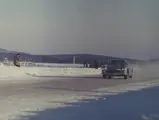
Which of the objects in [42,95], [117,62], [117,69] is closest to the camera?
[42,95]

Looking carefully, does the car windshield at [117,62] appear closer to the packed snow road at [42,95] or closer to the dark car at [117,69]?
the dark car at [117,69]

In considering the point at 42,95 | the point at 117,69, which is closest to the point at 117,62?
the point at 117,69

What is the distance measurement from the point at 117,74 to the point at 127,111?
2828 cm

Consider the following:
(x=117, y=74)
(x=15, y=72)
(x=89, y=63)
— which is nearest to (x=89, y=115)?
(x=117, y=74)

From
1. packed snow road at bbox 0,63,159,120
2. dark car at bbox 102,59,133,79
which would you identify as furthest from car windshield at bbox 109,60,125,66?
packed snow road at bbox 0,63,159,120

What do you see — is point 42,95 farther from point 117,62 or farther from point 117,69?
point 117,62

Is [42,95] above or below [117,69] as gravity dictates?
below

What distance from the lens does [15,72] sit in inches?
1794

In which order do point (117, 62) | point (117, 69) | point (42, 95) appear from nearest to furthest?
point (42, 95) < point (117, 69) < point (117, 62)

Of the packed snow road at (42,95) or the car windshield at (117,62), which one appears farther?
the car windshield at (117,62)

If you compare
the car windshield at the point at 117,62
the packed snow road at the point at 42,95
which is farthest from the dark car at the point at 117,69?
the packed snow road at the point at 42,95

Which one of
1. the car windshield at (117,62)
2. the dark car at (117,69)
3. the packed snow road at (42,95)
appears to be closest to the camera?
the packed snow road at (42,95)

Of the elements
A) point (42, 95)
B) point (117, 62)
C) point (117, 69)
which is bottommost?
point (42, 95)

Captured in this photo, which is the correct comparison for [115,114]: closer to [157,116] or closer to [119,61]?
[157,116]
